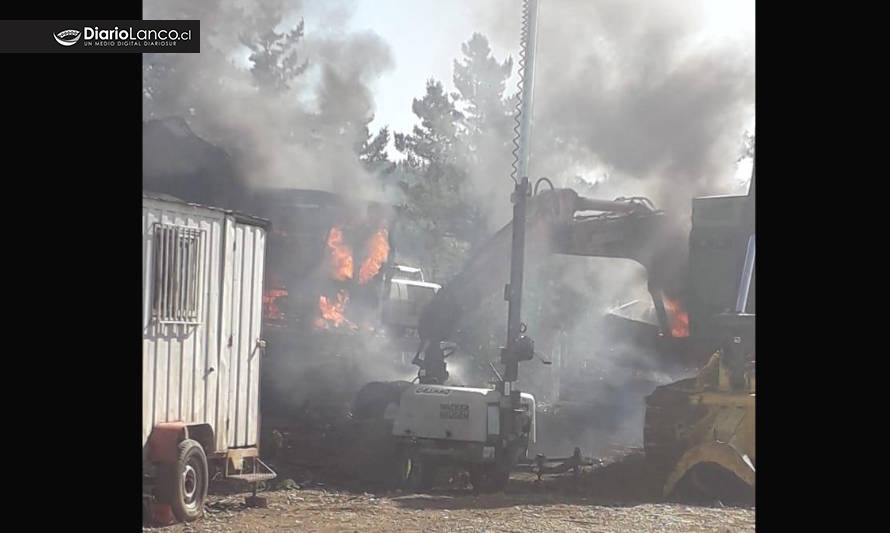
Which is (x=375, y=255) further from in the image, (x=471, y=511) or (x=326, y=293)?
(x=471, y=511)

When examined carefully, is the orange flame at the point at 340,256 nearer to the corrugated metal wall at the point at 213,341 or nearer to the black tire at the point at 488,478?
the black tire at the point at 488,478

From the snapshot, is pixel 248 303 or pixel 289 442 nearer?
pixel 248 303

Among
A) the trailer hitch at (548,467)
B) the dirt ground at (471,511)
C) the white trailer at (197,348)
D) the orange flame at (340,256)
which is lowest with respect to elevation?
the dirt ground at (471,511)

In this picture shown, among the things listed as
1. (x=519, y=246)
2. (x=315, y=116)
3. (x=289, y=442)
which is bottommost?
(x=289, y=442)

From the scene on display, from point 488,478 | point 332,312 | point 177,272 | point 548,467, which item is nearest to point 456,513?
point 488,478

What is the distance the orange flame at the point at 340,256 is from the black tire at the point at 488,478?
12791 millimetres

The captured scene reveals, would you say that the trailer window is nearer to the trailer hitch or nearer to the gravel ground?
the gravel ground

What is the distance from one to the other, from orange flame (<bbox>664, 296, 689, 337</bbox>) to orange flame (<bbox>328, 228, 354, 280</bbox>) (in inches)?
364

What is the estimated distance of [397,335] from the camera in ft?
83.5

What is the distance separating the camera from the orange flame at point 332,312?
2506cm

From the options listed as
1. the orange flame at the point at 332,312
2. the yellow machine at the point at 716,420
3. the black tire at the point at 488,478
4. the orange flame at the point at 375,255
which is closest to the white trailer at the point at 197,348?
the black tire at the point at 488,478
